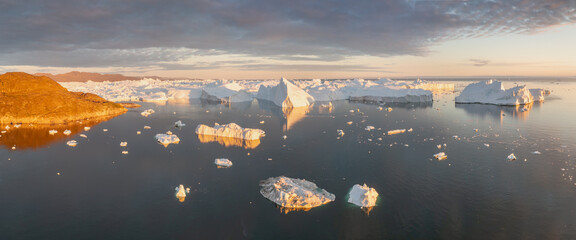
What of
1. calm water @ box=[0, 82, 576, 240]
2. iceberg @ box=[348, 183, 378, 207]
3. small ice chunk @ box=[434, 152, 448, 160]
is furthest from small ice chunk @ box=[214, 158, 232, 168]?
small ice chunk @ box=[434, 152, 448, 160]

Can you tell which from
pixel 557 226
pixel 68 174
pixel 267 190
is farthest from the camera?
pixel 68 174

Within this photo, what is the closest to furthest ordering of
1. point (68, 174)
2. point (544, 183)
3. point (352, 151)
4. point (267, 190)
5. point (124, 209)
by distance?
point (124, 209) → point (267, 190) → point (544, 183) → point (68, 174) → point (352, 151)

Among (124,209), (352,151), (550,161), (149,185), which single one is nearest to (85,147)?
(149,185)

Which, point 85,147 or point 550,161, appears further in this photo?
point 85,147

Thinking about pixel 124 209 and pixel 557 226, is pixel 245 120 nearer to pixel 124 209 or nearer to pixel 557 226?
pixel 124 209

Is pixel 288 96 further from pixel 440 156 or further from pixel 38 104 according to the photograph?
pixel 440 156

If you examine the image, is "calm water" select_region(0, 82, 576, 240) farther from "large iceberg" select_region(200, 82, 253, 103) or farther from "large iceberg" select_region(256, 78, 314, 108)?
"large iceberg" select_region(200, 82, 253, 103)

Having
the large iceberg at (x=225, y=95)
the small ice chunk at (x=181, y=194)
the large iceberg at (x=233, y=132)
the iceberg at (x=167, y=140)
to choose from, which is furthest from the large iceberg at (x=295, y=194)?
the large iceberg at (x=225, y=95)

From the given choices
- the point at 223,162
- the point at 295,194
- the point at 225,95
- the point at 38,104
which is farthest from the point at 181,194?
the point at 225,95
